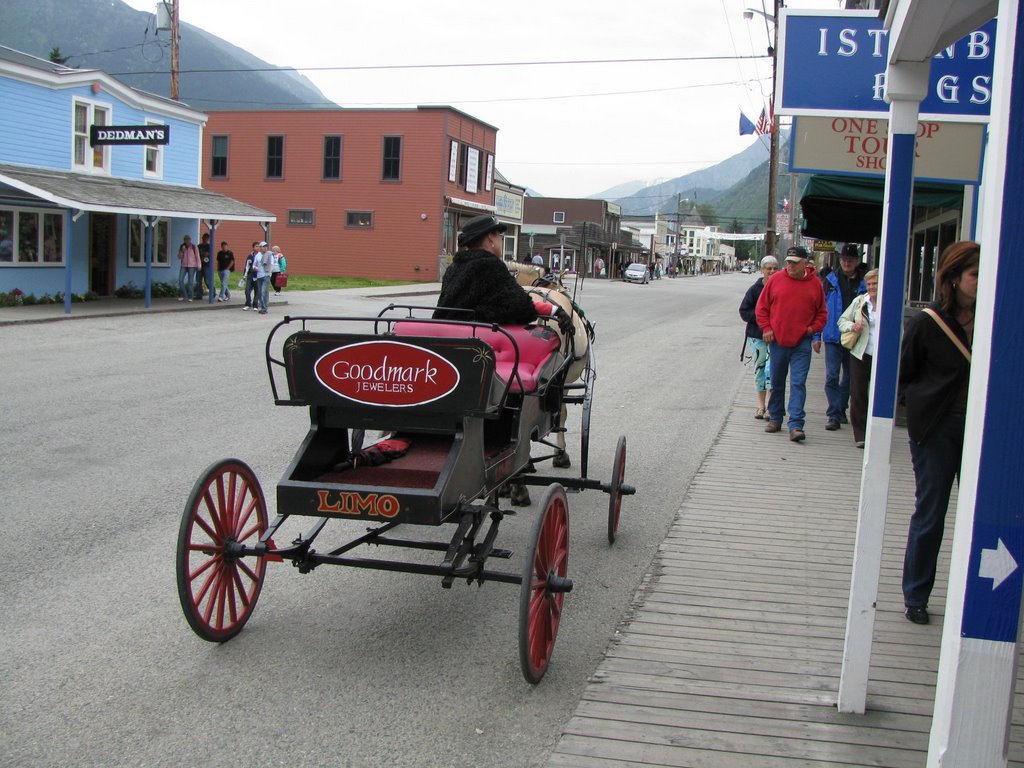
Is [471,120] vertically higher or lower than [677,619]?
higher

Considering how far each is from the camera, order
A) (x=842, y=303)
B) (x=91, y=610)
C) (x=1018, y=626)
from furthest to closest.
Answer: (x=842, y=303) → (x=91, y=610) → (x=1018, y=626)

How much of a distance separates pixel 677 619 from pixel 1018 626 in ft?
8.76

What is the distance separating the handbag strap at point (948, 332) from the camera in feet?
15.2

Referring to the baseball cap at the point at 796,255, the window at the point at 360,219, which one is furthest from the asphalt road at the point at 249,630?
the window at the point at 360,219

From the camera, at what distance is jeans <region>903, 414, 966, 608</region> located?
4754mm

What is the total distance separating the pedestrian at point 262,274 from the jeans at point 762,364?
52.8 ft

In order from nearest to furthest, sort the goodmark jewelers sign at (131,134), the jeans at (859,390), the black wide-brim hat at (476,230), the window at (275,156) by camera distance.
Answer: the black wide-brim hat at (476,230) < the jeans at (859,390) < the goodmark jewelers sign at (131,134) < the window at (275,156)

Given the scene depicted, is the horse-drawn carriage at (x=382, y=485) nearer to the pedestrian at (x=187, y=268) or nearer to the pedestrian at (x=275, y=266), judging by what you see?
the pedestrian at (x=275, y=266)

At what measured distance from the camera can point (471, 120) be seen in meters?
47.4

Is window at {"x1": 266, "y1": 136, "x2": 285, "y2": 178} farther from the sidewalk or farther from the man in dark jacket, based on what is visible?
the man in dark jacket

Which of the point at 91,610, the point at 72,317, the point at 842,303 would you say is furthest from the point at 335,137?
the point at 91,610

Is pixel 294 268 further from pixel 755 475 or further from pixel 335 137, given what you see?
pixel 755 475

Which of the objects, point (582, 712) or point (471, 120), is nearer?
point (582, 712)

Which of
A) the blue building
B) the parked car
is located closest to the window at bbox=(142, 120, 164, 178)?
the blue building
